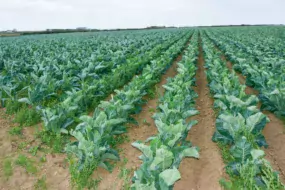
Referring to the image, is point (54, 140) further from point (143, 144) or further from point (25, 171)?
point (143, 144)

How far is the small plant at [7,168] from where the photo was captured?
419 cm

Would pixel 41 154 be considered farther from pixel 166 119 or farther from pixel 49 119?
pixel 166 119

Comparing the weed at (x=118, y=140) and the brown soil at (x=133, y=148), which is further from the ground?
the weed at (x=118, y=140)

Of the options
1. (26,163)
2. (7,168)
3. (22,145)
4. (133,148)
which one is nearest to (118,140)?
(133,148)

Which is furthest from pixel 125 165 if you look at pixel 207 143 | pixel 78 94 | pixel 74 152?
pixel 78 94

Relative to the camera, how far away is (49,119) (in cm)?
497

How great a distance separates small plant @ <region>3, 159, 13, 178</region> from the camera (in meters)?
4.19

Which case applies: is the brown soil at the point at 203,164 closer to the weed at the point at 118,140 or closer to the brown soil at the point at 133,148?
the brown soil at the point at 133,148

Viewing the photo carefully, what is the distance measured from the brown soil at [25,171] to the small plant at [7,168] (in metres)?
0.03

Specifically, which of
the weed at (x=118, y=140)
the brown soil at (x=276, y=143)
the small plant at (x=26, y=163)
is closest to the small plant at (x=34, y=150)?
the small plant at (x=26, y=163)

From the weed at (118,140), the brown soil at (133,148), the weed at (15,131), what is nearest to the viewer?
the brown soil at (133,148)

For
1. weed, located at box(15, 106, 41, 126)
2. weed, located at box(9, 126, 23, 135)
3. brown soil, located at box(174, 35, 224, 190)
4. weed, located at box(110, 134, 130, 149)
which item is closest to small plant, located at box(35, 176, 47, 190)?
weed, located at box(110, 134, 130, 149)

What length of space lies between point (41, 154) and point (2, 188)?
2.92ft

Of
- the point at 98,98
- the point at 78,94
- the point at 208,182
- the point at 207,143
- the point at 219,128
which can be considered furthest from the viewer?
the point at 98,98
